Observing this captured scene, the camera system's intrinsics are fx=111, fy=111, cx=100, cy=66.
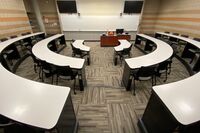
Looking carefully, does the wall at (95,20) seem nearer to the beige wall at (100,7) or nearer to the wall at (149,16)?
the beige wall at (100,7)

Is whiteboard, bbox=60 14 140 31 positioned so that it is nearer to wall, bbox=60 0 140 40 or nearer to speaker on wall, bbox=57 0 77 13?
wall, bbox=60 0 140 40

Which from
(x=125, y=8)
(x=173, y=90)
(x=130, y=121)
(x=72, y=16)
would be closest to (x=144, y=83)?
(x=130, y=121)

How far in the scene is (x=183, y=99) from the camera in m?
1.23

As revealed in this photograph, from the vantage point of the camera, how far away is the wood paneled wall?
16.7 ft

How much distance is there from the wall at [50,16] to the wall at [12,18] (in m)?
1.68

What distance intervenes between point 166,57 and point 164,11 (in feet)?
20.6

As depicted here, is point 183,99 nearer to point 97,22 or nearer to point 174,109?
point 174,109

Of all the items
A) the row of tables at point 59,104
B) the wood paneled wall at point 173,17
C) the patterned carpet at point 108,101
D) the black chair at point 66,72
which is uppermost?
the wood paneled wall at point 173,17

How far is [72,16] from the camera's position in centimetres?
780

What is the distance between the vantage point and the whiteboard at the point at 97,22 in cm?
786

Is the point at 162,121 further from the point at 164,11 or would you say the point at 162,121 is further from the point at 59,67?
the point at 164,11

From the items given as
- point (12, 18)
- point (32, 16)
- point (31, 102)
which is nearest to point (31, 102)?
point (31, 102)

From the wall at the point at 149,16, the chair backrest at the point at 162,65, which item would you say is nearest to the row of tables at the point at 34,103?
the chair backrest at the point at 162,65

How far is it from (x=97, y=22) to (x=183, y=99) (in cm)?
770
